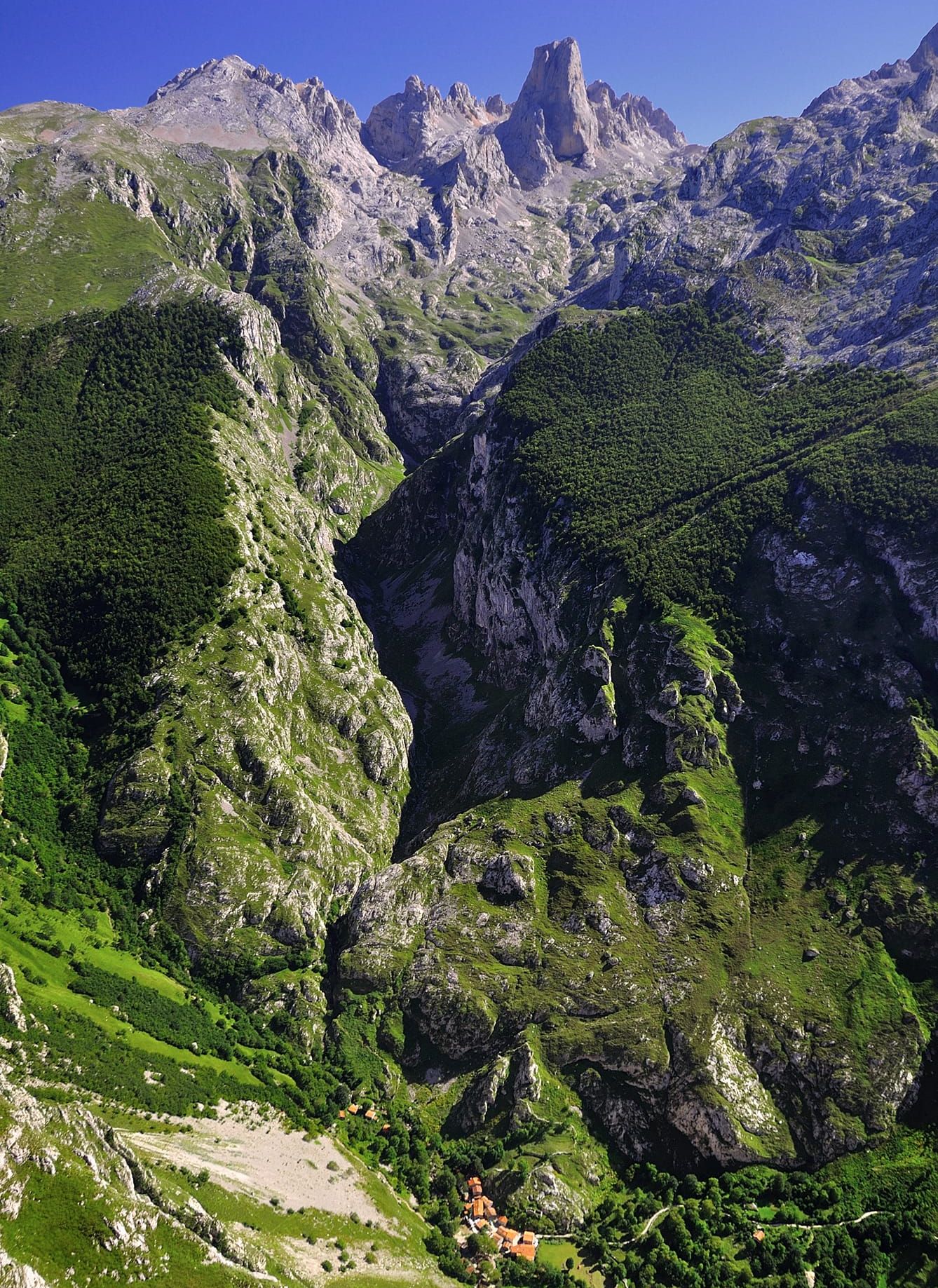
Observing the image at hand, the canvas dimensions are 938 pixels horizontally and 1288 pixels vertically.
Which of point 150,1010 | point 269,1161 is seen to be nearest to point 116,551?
point 150,1010

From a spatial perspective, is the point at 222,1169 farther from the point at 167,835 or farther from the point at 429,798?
the point at 429,798

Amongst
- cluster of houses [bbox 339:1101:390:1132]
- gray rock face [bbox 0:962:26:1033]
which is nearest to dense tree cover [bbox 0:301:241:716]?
gray rock face [bbox 0:962:26:1033]

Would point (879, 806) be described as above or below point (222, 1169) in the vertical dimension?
above

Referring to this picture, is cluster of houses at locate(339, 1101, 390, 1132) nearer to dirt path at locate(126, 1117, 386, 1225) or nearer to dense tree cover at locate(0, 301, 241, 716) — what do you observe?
dirt path at locate(126, 1117, 386, 1225)

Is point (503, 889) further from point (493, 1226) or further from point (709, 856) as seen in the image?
point (493, 1226)

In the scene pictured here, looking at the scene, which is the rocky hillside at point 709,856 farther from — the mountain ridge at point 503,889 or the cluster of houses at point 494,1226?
the cluster of houses at point 494,1226

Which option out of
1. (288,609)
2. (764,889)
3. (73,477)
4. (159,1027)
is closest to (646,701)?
(764,889)
